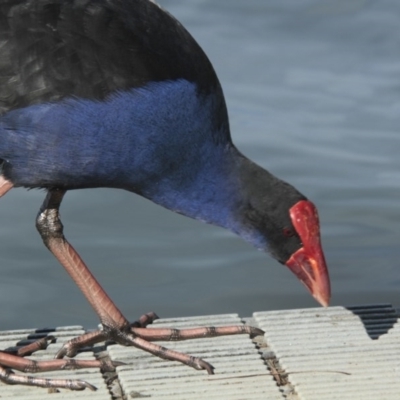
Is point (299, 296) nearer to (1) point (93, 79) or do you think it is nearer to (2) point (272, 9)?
(1) point (93, 79)

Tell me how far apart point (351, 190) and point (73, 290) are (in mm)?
1908

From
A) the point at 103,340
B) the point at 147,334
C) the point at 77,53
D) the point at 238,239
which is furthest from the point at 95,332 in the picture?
the point at 238,239

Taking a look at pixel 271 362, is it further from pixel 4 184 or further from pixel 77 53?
pixel 77 53

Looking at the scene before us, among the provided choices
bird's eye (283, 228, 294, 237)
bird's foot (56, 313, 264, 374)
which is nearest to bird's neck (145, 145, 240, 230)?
bird's eye (283, 228, 294, 237)

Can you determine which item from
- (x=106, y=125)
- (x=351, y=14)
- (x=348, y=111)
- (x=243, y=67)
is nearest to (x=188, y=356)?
(x=106, y=125)

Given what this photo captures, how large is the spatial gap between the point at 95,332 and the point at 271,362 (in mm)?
702

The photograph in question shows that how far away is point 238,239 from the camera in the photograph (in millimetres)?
7629

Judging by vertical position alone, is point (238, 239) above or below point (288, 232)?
below

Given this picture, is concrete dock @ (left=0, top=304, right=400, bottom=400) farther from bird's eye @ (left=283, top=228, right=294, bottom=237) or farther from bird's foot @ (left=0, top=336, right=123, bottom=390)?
bird's eye @ (left=283, top=228, right=294, bottom=237)

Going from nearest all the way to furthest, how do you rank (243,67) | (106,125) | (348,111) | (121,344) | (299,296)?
(106,125) < (121,344) < (299,296) < (348,111) < (243,67)

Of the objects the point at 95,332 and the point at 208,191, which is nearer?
the point at 208,191

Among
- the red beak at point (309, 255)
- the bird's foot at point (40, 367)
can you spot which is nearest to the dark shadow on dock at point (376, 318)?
the red beak at point (309, 255)

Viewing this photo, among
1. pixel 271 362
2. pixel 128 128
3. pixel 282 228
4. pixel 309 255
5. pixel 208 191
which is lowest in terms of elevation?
pixel 271 362

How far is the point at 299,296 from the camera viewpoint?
7.07 meters
